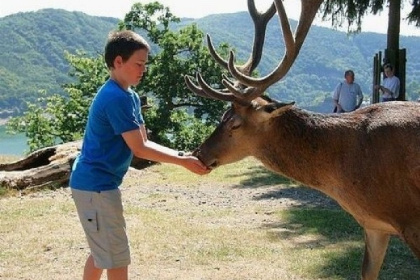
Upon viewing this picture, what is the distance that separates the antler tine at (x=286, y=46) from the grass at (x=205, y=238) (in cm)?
212

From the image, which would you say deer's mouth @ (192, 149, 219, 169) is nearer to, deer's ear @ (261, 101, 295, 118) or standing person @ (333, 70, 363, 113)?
deer's ear @ (261, 101, 295, 118)

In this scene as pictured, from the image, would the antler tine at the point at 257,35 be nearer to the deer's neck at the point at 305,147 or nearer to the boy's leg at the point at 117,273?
the deer's neck at the point at 305,147

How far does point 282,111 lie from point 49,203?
21.0ft

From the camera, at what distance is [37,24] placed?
15612cm

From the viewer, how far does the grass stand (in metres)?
7.09

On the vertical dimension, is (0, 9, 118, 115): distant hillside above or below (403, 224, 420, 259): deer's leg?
below

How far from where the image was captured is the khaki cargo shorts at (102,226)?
4715 mm

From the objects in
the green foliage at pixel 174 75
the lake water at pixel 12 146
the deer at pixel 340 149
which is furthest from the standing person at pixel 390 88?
the lake water at pixel 12 146

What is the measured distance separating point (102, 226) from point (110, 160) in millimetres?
464

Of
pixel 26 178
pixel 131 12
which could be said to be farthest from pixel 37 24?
pixel 26 178

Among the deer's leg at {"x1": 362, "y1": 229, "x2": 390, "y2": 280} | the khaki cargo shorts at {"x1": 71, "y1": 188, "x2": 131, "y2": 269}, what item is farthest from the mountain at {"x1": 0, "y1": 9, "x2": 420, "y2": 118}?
the khaki cargo shorts at {"x1": 71, "y1": 188, "x2": 131, "y2": 269}

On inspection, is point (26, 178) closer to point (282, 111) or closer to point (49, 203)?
point (49, 203)

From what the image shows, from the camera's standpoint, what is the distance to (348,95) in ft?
46.1

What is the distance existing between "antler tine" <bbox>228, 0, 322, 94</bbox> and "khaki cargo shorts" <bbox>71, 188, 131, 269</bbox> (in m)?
1.70
